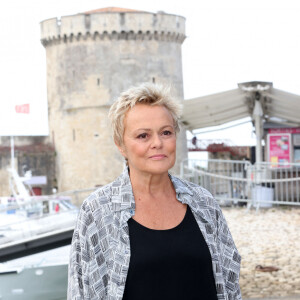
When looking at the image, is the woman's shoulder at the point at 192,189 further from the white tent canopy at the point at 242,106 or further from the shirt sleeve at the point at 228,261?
the white tent canopy at the point at 242,106

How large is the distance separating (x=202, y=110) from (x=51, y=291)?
7.62 meters

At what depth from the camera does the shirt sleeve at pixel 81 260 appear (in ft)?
6.77

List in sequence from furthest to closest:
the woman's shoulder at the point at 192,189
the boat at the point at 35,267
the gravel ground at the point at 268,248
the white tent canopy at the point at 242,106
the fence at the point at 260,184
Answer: the fence at the point at 260,184
the white tent canopy at the point at 242,106
the gravel ground at the point at 268,248
the boat at the point at 35,267
the woman's shoulder at the point at 192,189

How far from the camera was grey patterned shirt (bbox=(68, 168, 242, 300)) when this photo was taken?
2031 millimetres

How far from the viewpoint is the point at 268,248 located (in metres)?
7.65

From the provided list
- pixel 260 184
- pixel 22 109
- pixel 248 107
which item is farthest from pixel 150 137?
pixel 22 109

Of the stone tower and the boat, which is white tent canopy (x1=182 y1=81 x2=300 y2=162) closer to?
the boat

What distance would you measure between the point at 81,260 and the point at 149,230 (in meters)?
→ 0.23

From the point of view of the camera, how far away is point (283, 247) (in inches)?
300

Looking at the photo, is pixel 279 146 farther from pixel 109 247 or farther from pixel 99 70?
pixel 99 70

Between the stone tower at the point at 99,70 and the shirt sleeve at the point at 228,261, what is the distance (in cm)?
2932

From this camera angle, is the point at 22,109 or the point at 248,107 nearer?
the point at 248,107

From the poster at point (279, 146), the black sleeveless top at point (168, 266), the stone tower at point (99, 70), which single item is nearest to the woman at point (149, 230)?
the black sleeveless top at point (168, 266)

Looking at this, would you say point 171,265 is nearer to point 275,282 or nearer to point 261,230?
point 275,282
